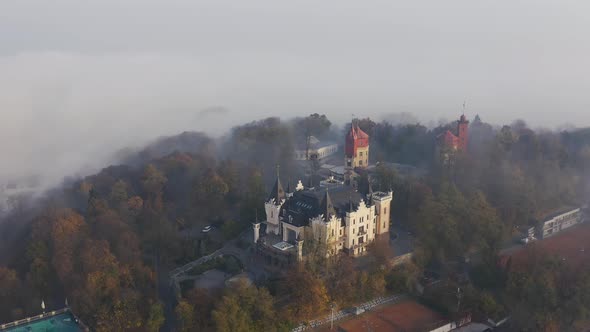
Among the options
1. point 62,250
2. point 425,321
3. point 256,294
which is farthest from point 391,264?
point 62,250

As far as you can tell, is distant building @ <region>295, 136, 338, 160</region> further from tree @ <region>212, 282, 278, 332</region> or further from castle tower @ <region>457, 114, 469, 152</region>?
tree @ <region>212, 282, 278, 332</region>

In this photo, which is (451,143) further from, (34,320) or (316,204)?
(34,320)

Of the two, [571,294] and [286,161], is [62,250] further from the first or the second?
[571,294]

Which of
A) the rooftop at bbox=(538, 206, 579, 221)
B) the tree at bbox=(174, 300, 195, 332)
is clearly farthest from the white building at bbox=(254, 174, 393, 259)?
the rooftop at bbox=(538, 206, 579, 221)

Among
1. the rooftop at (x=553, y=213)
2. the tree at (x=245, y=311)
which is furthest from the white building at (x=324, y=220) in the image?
the rooftop at (x=553, y=213)

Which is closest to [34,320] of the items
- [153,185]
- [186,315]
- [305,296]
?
[186,315]

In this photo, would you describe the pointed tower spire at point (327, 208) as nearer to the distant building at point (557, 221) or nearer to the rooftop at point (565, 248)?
the rooftop at point (565, 248)
